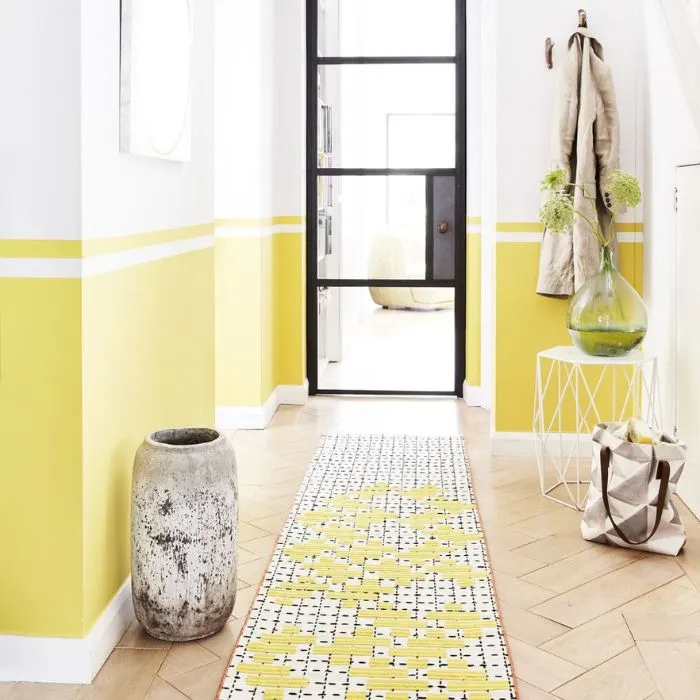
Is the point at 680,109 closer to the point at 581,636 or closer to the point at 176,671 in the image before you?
the point at 581,636

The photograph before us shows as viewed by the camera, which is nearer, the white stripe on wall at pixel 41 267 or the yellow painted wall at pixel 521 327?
the white stripe on wall at pixel 41 267

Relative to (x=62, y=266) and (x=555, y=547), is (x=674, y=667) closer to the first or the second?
(x=555, y=547)

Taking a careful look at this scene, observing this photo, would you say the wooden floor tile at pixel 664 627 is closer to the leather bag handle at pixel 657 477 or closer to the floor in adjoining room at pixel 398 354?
the leather bag handle at pixel 657 477

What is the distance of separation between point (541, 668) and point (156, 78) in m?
1.86

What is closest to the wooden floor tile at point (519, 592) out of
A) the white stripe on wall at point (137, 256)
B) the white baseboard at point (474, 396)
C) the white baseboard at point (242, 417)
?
the white stripe on wall at point (137, 256)

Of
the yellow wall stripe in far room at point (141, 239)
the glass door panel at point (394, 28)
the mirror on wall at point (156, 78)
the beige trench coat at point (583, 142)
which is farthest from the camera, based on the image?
the glass door panel at point (394, 28)

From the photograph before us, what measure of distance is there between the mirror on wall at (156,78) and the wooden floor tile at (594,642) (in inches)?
65.4

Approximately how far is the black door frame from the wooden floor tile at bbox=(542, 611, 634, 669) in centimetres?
322

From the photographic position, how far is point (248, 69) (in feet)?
16.6

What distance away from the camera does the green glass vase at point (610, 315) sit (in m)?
3.76

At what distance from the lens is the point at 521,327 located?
457 centimetres

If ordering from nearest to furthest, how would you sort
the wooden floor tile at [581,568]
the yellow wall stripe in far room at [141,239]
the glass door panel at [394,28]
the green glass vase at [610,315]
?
the yellow wall stripe in far room at [141,239]
the wooden floor tile at [581,568]
the green glass vase at [610,315]
the glass door panel at [394,28]

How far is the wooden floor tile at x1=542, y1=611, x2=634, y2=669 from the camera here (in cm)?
259

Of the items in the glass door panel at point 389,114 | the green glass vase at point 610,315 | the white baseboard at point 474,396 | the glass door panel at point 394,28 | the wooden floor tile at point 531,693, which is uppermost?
the glass door panel at point 394,28
